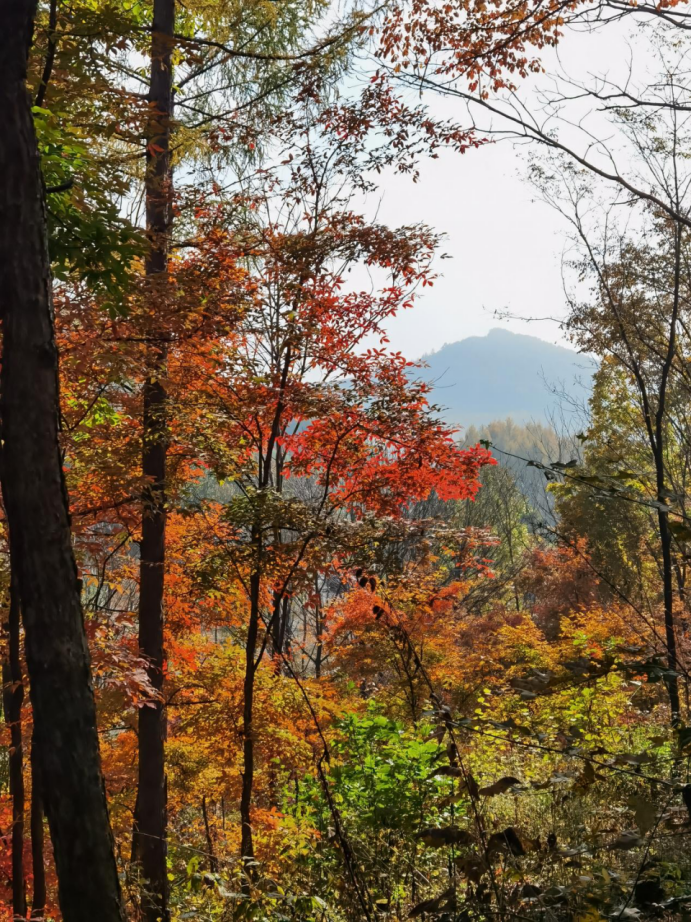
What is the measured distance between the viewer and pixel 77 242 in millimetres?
4352

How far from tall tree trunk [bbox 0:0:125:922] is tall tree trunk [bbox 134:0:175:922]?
3388 mm

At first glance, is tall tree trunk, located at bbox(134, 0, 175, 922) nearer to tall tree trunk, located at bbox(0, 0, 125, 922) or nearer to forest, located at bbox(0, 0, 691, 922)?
forest, located at bbox(0, 0, 691, 922)

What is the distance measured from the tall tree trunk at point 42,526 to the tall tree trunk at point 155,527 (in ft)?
11.1

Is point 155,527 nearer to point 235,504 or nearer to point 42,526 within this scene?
point 235,504

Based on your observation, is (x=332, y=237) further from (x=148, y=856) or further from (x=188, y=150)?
(x=148, y=856)

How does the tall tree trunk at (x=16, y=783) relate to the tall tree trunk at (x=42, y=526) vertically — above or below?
below

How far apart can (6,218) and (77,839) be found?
2650 mm

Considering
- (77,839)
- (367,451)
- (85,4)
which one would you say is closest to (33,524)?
(77,839)

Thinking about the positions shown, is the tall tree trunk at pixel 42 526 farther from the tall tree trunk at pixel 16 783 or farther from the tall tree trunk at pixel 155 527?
the tall tree trunk at pixel 16 783

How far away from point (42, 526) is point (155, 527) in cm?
451

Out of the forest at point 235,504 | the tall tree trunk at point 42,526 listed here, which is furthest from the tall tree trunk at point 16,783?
the tall tree trunk at point 42,526

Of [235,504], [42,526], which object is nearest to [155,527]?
[235,504]

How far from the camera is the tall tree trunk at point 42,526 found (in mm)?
2744

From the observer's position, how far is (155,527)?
23.9 ft
